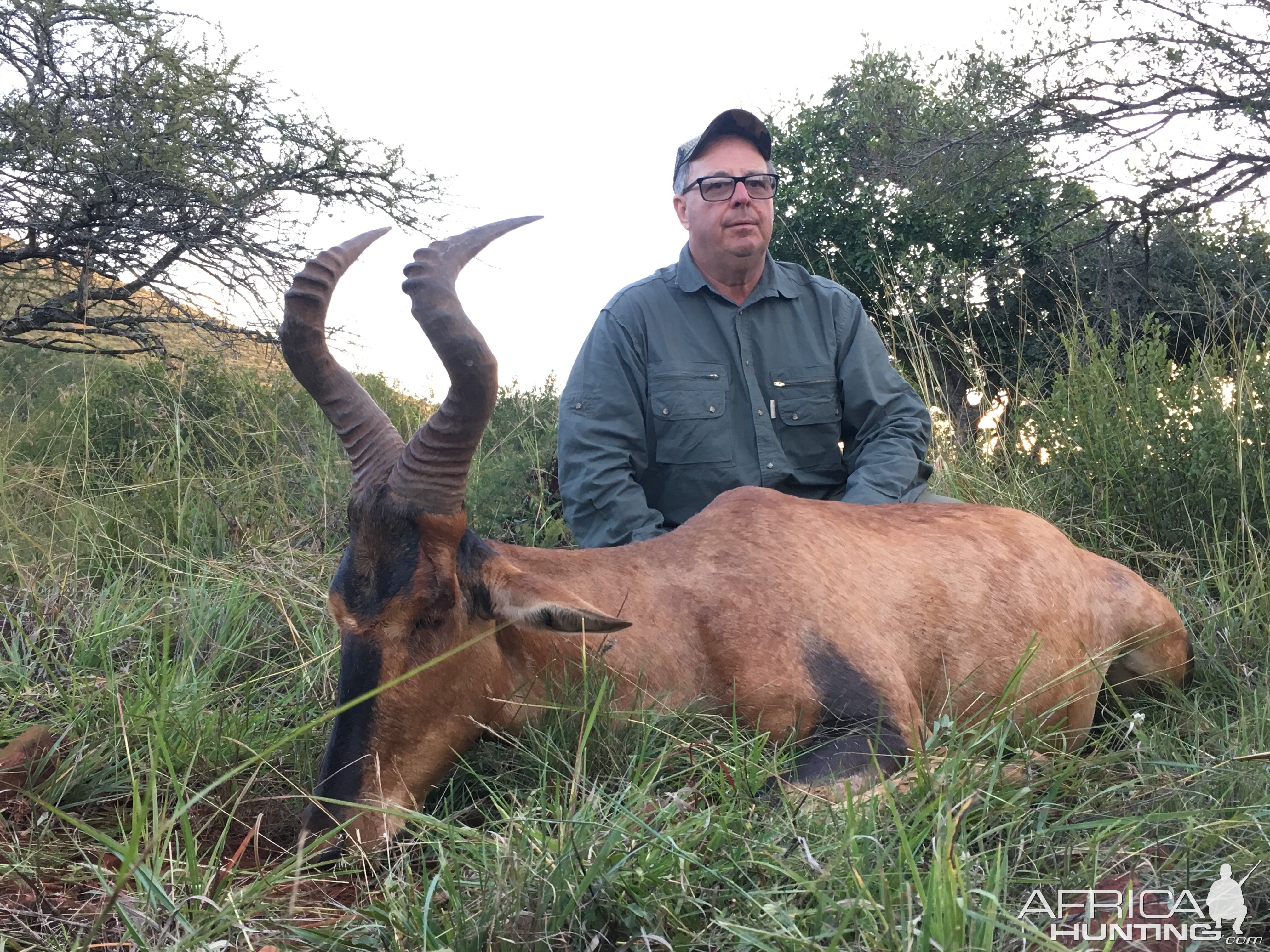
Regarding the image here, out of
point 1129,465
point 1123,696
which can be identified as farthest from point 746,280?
point 1123,696

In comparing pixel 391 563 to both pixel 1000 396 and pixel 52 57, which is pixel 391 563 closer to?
pixel 1000 396

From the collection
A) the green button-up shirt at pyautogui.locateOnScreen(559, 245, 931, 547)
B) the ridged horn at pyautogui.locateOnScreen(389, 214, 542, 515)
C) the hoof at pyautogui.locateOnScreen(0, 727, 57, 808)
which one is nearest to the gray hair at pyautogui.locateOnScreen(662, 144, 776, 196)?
the green button-up shirt at pyautogui.locateOnScreen(559, 245, 931, 547)

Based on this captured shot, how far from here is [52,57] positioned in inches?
314

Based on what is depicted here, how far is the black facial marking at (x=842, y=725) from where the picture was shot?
3.01 meters

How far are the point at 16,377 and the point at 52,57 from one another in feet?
8.89

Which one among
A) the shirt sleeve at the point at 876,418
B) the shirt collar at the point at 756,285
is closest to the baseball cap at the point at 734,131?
the shirt collar at the point at 756,285

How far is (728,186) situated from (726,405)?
112 centimetres

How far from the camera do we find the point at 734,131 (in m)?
5.59

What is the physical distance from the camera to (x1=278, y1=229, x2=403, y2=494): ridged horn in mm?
3441

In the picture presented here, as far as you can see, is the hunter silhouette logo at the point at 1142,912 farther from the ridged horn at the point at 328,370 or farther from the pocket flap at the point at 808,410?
the pocket flap at the point at 808,410

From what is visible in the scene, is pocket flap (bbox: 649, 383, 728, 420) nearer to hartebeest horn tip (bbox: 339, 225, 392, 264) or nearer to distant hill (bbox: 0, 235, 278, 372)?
hartebeest horn tip (bbox: 339, 225, 392, 264)

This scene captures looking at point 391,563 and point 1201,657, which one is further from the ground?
point 391,563

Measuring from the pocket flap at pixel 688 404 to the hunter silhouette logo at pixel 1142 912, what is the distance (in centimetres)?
330

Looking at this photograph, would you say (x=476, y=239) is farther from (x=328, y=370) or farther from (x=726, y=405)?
(x=726, y=405)
